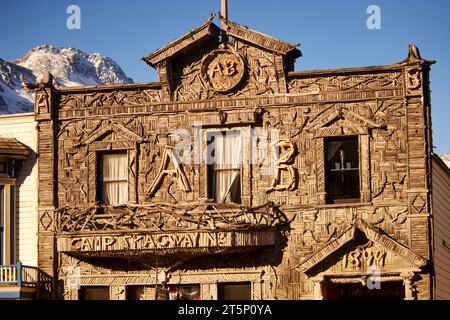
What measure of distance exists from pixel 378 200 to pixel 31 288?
11.7 metres

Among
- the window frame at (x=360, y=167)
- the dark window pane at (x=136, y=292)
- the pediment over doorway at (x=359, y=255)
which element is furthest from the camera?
the dark window pane at (x=136, y=292)

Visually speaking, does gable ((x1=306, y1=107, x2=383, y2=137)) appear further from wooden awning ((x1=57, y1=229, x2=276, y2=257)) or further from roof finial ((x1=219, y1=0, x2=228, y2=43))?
roof finial ((x1=219, y1=0, x2=228, y2=43))

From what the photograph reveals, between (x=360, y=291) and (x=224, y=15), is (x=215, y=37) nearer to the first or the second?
(x=224, y=15)

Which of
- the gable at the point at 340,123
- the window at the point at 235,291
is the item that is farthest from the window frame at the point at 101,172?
the gable at the point at 340,123

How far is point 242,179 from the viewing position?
36312mm

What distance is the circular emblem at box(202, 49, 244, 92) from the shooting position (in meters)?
36.7

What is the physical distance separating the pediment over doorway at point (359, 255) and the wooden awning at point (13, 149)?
1023cm

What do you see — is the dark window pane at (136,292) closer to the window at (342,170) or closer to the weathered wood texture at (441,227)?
the window at (342,170)

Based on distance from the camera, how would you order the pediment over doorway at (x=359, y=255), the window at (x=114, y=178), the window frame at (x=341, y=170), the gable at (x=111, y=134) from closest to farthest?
the pediment over doorway at (x=359, y=255) < the window frame at (x=341, y=170) < the gable at (x=111, y=134) < the window at (x=114, y=178)

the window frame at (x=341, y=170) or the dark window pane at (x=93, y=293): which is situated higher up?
the window frame at (x=341, y=170)

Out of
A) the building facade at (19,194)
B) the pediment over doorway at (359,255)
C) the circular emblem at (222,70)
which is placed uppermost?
the circular emblem at (222,70)

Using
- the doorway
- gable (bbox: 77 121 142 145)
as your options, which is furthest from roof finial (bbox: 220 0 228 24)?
the doorway

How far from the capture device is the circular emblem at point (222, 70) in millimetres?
36688

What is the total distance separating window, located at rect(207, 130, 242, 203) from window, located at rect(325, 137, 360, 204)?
296cm
